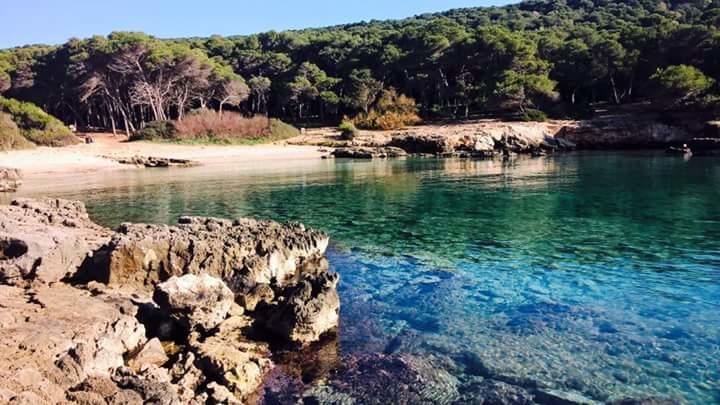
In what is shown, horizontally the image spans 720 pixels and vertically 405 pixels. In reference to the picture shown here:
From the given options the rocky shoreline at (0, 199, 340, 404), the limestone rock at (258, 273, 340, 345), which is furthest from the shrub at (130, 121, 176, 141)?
the limestone rock at (258, 273, 340, 345)

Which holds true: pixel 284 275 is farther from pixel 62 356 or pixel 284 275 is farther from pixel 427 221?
pixel 427 221

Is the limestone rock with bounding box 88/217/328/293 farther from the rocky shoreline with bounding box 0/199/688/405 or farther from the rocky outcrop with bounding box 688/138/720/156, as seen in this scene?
the rocky outcrop with bounding box 688/138/720/156

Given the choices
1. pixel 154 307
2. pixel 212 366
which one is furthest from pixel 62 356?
pixel 154 307

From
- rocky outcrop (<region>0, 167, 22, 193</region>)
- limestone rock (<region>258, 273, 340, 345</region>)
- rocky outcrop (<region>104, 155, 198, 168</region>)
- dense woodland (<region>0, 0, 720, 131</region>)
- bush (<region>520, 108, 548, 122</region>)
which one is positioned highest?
dense woodland (<region>0, 0, 720, 131</region>)

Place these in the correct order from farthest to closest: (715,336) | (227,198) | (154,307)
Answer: (227,198), (154,307), (715,336)

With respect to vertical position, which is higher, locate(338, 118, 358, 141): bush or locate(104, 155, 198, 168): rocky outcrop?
locate(338, 118, 358, 141): bush

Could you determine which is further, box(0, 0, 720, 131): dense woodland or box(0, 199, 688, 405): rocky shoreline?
box(0, 0, 720, 131): dense woodland

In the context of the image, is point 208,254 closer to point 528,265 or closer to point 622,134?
point 528,265

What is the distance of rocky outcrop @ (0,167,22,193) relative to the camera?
114ft

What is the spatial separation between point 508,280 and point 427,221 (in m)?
8.30

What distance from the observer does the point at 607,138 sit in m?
58.9

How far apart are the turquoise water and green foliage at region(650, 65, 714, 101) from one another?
24.5 m

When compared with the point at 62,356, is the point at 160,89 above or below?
above

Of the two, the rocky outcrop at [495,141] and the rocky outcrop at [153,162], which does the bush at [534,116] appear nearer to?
the rocky outcrop at [495,141]
